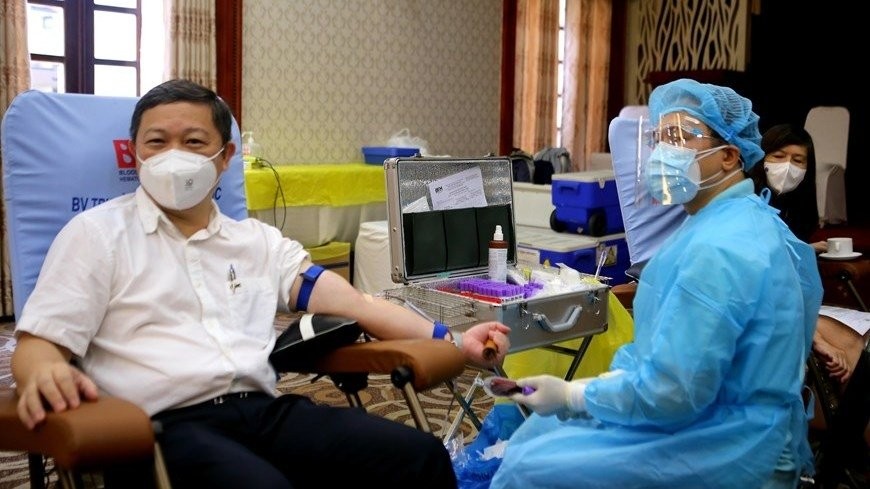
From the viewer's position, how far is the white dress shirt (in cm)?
146

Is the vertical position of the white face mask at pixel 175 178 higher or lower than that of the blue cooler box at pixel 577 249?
higher

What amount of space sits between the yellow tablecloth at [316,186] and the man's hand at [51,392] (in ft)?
9.88

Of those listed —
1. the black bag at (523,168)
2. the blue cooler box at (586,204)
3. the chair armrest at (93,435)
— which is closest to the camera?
the chair armrest at (93,435)

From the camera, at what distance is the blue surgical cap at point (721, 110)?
1591 mm

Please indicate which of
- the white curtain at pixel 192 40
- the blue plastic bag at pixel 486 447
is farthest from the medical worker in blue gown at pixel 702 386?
the white curtain at pixel 192 40

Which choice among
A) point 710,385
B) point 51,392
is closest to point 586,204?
point 710,385

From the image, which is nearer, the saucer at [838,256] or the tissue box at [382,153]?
the saucer at [838,256]

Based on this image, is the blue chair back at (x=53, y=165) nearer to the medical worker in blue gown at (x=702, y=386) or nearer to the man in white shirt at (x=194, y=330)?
the man in white shirt at (x=194, y=330)

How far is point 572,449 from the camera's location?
149 cm

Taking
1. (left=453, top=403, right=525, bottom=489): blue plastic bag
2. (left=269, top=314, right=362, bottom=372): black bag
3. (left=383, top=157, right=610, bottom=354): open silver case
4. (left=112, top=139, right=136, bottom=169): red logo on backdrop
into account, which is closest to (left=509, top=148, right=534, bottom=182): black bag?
(left=383, top=157, right=610, bottom=354): open silver case

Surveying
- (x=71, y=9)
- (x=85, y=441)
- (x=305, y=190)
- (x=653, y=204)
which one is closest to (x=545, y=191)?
(x=305, y=190)

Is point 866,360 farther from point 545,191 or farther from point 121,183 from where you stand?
point 545,191

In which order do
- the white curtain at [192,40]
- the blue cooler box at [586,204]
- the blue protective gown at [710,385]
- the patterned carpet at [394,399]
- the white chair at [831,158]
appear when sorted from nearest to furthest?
the blue protective gown at [710,385]
the patterned carpet at [394,399]
the blue cooler box at [586,204]
the white curtain at [192,40]
the white chair at [831,158]

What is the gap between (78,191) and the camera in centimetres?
182
